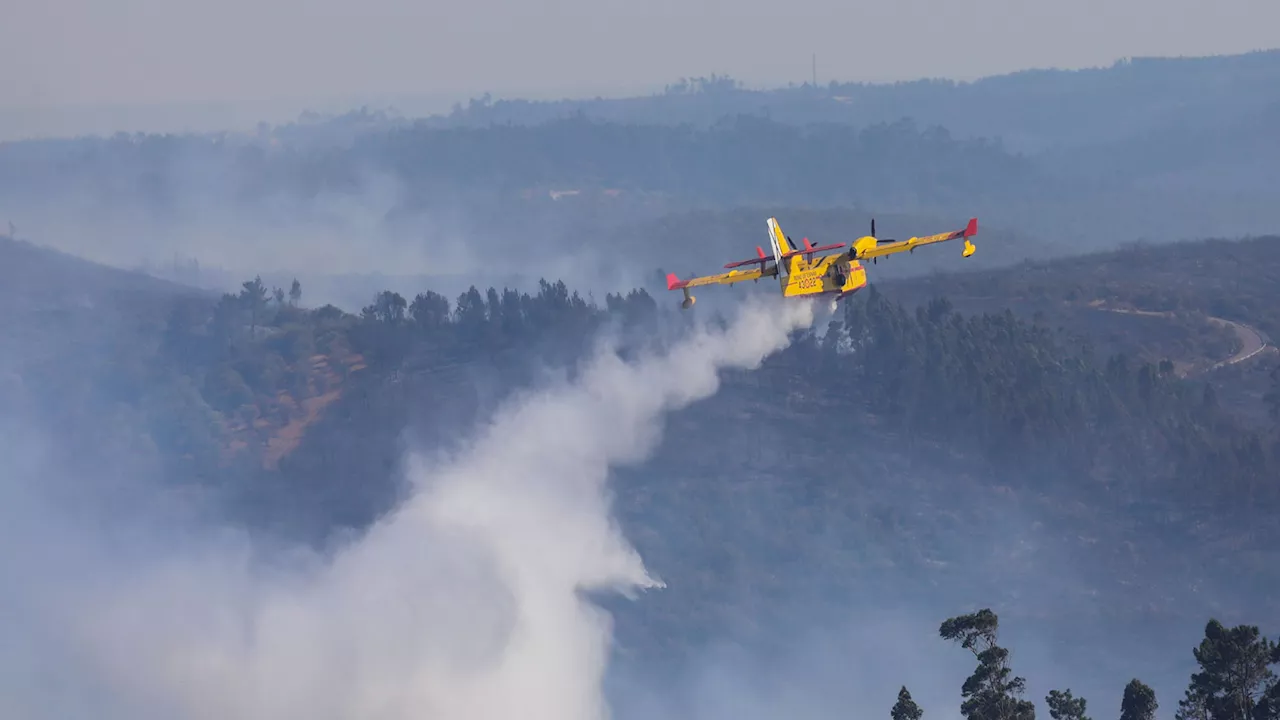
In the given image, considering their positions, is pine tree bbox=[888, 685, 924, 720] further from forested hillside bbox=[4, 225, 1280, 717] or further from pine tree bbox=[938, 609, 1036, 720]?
forested hillside bbox=[4, 225, 1280, 717]

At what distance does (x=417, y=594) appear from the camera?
5719 inches

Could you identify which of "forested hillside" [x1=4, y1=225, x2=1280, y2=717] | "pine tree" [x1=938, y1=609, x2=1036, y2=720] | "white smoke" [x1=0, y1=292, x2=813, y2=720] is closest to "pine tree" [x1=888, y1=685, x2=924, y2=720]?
"pine tree" [x1=938, y1=609, x2=1036, y2=720]

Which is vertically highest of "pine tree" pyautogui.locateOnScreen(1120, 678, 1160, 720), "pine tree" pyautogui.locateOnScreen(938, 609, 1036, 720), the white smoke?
"pine tree" pyautogui.locateOnScreen(938, 609, 1036, 720)

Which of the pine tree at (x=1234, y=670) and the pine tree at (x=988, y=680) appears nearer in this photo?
the pine tree at (x=1234, y=670)

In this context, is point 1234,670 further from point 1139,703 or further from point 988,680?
point 988,680

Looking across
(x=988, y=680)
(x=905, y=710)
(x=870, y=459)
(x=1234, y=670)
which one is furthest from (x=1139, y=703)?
(x=870, y=459)

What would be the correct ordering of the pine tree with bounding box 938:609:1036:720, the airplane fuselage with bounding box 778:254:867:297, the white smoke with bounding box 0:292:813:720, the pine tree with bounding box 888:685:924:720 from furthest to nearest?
the white smoke with bounding box 0:292:813:720
the airplane fuselage with bounding box 778:254:867:297
the pine tree with bounding box 888:685:924:720
the pine tree with bounding box 938:609:1036:720

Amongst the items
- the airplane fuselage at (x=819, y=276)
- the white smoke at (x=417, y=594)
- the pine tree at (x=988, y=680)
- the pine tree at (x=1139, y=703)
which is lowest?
the white smoke at (x=417, y=594)

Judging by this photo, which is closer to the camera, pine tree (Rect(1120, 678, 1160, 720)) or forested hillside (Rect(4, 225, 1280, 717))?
pine tree (Rect(1120, 678, 1160, 720))

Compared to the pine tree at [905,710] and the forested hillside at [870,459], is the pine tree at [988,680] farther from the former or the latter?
the forested hillside at [870,459]

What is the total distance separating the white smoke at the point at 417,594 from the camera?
136 m

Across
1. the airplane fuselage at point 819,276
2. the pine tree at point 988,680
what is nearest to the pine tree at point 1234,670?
the pine tree at point 988,680

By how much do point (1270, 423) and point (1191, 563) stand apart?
65.4 feet

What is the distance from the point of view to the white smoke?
13562cm
